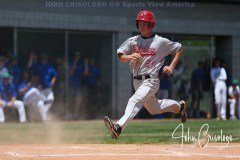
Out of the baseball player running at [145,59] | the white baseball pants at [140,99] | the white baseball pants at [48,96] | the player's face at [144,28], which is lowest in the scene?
the white baseball pants at [48,96]

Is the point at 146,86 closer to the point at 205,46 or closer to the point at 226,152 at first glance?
the point at 226,152

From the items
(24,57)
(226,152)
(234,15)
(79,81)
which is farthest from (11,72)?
(226,152)

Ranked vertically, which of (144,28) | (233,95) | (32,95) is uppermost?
(144,28)

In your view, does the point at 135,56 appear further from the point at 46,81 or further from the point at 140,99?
the point at 46,81

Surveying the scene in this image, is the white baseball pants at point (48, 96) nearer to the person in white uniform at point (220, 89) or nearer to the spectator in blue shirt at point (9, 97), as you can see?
the spectator in blue shirt at point (9, 97)

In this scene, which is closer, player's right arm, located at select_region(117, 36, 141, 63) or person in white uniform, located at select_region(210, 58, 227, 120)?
player's right arm, located at select_region(117, 36, 141, 63)

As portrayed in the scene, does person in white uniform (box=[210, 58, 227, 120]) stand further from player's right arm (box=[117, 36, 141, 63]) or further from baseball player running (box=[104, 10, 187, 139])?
player's right arm (box=[117, 36, 141, 63])

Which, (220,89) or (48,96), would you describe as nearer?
(48,96)

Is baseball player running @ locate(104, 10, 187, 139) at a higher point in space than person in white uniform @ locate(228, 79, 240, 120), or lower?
higher

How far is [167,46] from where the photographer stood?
1011 cm

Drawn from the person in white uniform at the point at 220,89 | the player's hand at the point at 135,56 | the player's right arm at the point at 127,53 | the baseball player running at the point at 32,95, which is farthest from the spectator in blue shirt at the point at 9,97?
the player's hand at the point at 135,56

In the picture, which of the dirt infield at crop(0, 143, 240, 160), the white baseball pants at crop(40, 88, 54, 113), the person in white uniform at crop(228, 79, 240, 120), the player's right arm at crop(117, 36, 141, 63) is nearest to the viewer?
the dirt infield at crop(0, 143, 240, 160)

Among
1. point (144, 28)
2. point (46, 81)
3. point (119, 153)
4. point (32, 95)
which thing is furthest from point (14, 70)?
point (119, 153)

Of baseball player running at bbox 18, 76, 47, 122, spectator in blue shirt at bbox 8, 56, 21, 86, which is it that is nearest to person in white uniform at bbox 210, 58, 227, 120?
baseball player running at bbox 18, 76, 47, 122
